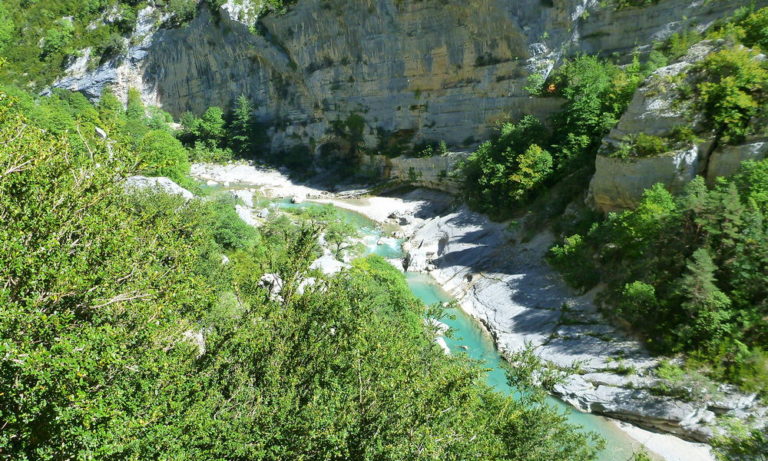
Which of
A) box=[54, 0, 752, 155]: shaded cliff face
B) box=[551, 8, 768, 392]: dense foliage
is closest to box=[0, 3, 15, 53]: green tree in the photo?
box=[54, 0, 752, 155]: shaded cliff face

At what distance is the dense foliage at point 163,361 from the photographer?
Answer: 4867 millimetres

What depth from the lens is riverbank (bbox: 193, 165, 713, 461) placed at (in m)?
13.4

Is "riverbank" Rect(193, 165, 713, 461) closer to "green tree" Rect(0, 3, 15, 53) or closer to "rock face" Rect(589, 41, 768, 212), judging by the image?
"rock face" Rect(589, 41, 768, 212)

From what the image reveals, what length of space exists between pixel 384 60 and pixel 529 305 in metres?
28.6

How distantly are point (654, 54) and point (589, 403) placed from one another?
63.2 feet

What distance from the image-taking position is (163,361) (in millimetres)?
6184

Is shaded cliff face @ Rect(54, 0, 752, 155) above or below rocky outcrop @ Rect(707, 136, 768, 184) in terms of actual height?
above

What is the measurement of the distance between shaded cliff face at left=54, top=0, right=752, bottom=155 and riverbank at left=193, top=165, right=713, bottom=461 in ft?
31.4

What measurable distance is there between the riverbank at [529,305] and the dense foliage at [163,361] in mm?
5226

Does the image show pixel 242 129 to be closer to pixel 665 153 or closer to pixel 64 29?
pixel 64 29

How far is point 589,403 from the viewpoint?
1423 centimetres

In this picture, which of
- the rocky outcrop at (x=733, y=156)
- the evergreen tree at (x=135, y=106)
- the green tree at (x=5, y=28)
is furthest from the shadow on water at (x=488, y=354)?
the green tree at (x=5, y=28)

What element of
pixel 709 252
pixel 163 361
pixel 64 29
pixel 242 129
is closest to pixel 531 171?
pixel 709 252

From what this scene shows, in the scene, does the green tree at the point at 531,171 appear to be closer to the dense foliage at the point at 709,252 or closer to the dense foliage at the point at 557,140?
the dense foliage at the point at 557,140
